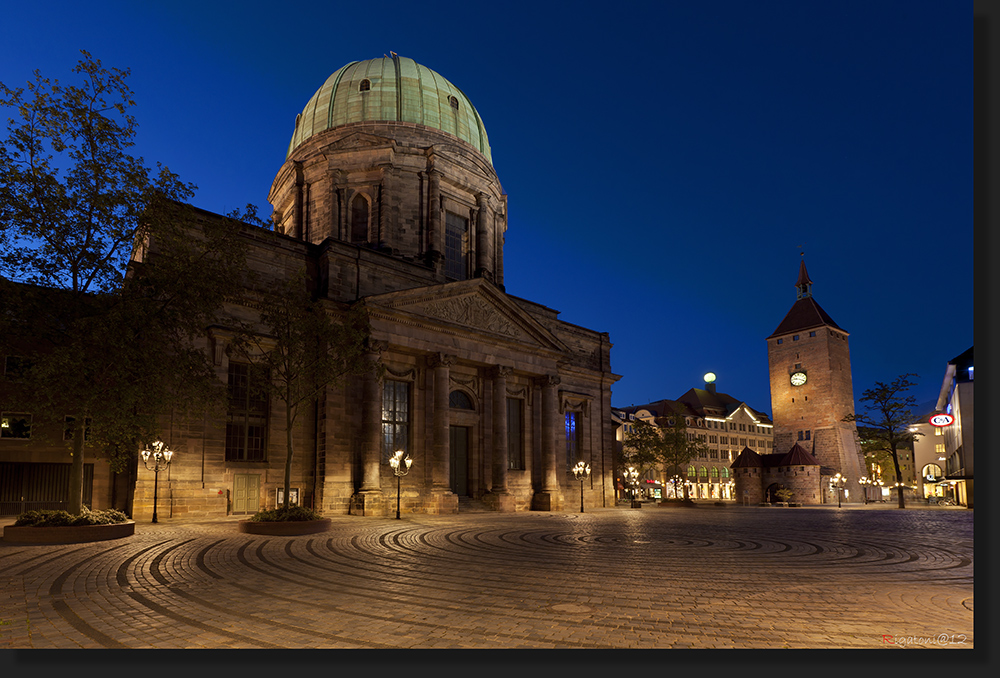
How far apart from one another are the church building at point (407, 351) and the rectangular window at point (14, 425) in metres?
7.25

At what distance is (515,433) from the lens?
44.8 m

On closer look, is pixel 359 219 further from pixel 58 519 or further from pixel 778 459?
pixel 778 459

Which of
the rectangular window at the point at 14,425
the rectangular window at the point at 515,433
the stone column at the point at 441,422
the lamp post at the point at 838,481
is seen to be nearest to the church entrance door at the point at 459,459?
the stone column at the point at 441,422

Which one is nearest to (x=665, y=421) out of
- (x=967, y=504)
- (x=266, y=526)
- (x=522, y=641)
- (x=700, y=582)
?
(x=967, y=504)

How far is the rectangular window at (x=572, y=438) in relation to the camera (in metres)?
48.8

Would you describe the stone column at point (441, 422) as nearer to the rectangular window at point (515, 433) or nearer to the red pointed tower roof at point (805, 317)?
the rectangular window at point (515, 433)

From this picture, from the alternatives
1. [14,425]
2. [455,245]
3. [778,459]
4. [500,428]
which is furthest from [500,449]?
[778,459]

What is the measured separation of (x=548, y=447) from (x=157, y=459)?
24942 millimetres

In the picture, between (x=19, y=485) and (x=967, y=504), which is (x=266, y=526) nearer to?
(x=19, y=485)

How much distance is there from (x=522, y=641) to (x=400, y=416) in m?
30.6

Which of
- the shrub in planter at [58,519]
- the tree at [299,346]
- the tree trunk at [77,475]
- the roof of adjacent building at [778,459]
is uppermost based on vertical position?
the tree at [299,346]

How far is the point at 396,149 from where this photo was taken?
4766 cm

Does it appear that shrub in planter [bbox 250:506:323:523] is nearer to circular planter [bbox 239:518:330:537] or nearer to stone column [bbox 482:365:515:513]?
circular planter [bbox 239:518:330:537]

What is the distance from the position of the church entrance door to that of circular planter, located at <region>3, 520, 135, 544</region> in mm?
22433
